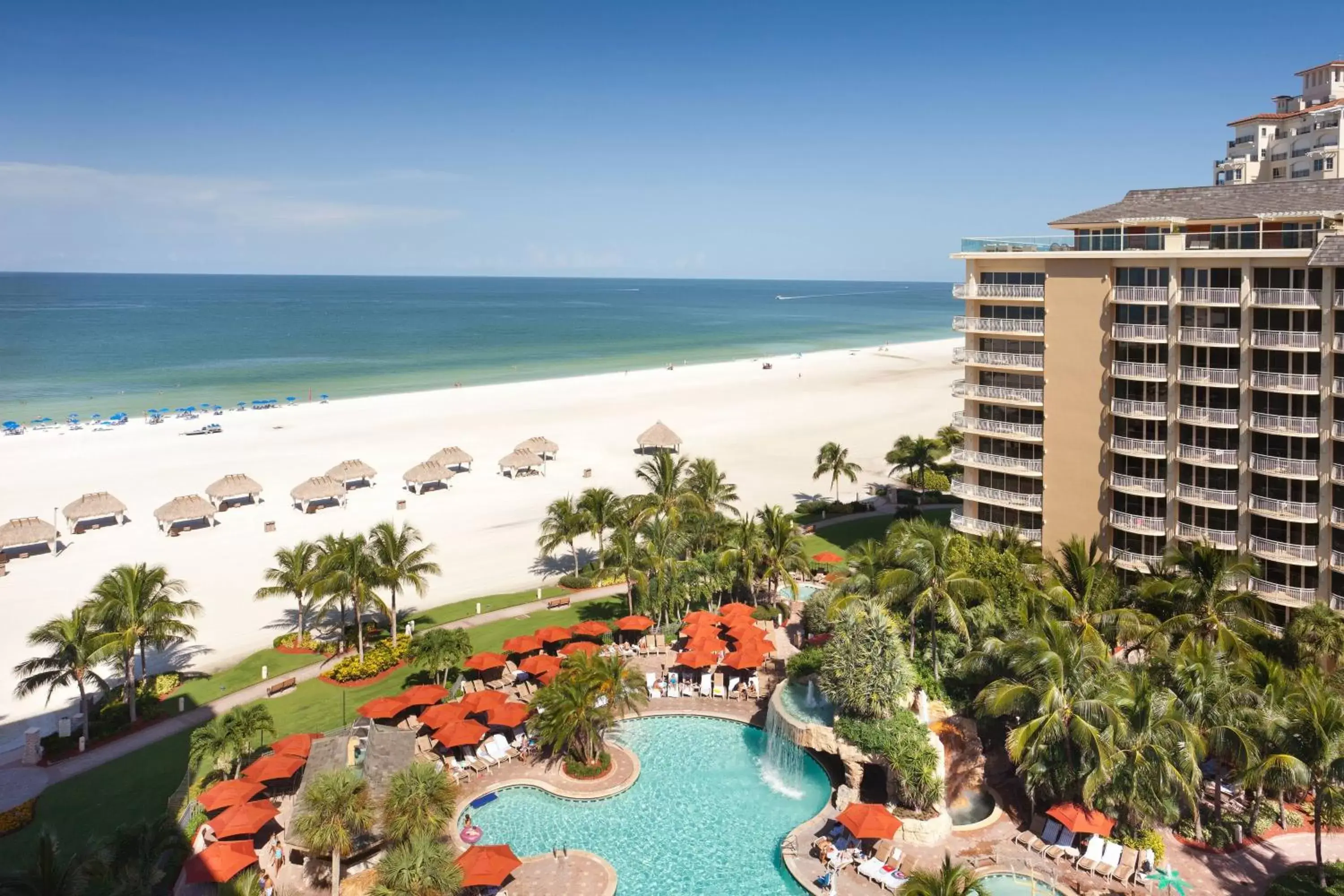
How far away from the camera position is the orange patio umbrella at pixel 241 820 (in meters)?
22.1

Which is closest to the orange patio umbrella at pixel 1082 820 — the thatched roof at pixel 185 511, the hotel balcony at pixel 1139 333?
the hotel balcony at pixel 1139 333

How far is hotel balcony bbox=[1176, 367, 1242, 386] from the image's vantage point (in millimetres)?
30734

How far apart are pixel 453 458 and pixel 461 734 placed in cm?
3799

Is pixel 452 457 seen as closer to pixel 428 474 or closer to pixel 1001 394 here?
pixel 428 474

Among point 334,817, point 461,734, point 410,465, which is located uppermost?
point 410,465

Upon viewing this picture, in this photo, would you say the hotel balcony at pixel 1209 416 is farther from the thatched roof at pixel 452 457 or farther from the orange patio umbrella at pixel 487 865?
the thatched roof at pixel 452 457

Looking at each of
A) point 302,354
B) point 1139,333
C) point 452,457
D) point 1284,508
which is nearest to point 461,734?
point 1139,333

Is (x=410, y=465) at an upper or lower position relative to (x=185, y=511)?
lower

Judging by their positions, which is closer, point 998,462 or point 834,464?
point 998,462

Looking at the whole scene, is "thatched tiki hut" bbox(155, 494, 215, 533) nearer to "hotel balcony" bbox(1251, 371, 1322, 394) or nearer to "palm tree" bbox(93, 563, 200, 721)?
"palm tree" bbox(93, 563, 200, 721)

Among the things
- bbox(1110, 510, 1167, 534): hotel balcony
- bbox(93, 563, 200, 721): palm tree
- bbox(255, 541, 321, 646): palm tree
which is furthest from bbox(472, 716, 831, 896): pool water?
bbox(1110, 510, 1167, 534): hotel balcony

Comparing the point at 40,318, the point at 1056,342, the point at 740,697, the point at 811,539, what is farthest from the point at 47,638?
the point at 40,318

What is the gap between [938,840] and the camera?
74.2 feet

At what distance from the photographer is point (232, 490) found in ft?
180
